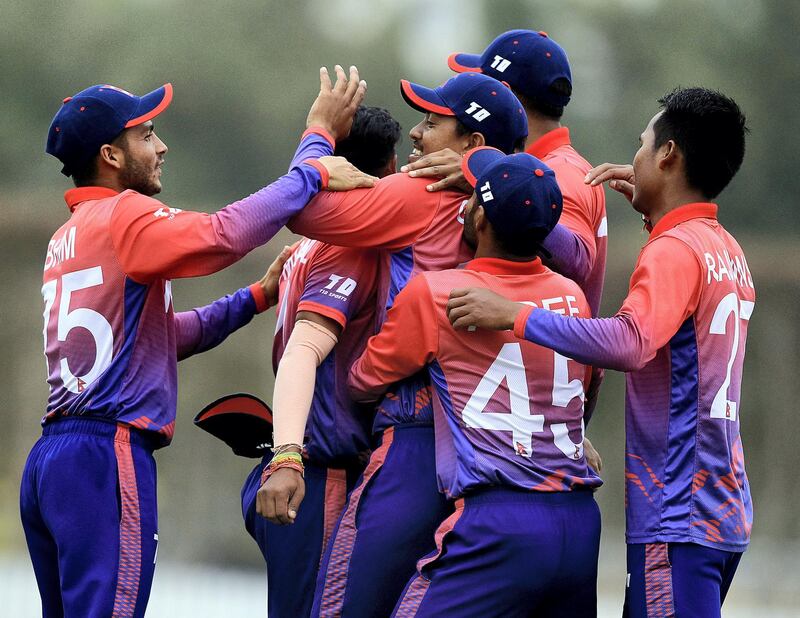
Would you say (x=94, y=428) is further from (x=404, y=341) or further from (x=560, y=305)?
(x=560, y=305)

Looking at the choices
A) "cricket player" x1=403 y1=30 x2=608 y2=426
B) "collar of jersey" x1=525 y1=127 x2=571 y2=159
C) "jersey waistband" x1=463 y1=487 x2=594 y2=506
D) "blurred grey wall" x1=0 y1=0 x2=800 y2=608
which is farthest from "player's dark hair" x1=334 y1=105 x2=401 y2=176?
"blurred grey wall" x1=0 y1=0 x2=800 y2=608

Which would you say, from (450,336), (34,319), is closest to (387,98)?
(34,319)

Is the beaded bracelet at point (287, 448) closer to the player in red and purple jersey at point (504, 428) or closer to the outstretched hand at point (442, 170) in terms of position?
the player in red and purple jersey at point (504, 428)

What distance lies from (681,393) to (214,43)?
A: 9.74 meters

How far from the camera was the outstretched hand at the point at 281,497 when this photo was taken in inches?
138

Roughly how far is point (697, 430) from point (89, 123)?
7.18ft

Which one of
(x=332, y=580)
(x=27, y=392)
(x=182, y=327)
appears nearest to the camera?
(x=332, y=580)

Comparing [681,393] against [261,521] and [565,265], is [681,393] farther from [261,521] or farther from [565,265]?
[261,521]

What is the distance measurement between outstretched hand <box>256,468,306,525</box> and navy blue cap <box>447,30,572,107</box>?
63.7 inches

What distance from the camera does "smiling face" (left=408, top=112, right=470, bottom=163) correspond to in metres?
3.89

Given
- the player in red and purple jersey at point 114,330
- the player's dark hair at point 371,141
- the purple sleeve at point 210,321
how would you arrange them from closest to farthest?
the player in red and purple jersey at point 114,330
the player's dark hair at point 371,141
the purple sleeve at point 210,321

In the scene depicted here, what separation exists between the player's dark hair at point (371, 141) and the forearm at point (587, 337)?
1.14 meters

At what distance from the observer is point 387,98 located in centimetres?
1189

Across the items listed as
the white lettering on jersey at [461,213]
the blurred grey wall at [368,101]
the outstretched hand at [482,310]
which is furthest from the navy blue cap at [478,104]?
the blurred grey wall at [368,101]
